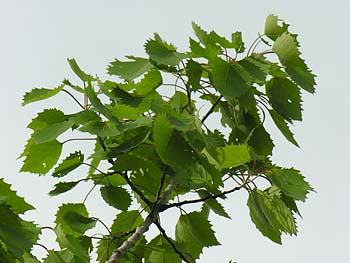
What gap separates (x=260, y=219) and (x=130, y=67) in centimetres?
115

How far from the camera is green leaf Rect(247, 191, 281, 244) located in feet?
14.1

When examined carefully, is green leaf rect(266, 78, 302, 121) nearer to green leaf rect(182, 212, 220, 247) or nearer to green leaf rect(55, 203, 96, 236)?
green leaf rect(182, 212, 220, 247)

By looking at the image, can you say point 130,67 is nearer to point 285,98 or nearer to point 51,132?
point 51,132

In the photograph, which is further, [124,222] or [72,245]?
[124,222]

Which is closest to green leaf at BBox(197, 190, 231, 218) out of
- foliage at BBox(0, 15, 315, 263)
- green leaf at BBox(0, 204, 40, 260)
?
foliage at BBox(0, 15, 315, 263)

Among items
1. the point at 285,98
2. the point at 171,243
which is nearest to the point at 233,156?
the point at 285,98

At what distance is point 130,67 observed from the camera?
4.45m

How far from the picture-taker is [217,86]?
13.4ft

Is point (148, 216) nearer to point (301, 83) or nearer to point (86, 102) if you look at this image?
point (86, 102)

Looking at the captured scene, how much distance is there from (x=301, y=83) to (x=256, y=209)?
2.48ft

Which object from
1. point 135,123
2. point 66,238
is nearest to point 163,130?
point 135,123

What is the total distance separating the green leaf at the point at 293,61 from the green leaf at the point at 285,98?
0.34 feet

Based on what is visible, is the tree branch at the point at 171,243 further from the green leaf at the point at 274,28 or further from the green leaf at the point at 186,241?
the green leaf at the point at 274,28

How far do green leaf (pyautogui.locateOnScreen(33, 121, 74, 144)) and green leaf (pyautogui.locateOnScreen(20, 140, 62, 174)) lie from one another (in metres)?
0.20
